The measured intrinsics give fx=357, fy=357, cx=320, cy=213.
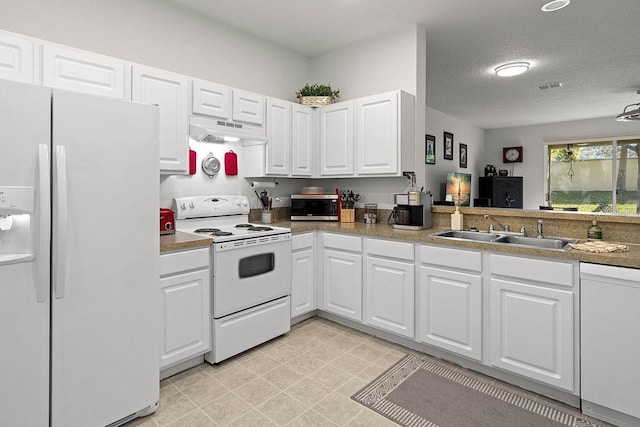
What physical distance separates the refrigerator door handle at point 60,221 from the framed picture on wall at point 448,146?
6.65 metres

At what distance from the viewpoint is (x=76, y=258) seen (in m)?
1.67

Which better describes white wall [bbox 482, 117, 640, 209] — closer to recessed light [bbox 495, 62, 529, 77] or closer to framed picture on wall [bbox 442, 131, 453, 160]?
framed picture on wall [bbox 442, 131, 453, 160]

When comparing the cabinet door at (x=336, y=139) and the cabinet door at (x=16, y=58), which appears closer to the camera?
the cabinet door at (x=16, y=58)

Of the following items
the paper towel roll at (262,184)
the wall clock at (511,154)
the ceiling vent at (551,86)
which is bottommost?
the paper towel roll at (262,184)

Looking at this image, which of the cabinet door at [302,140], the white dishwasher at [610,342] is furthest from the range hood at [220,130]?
the white dishwasher at [610,342]

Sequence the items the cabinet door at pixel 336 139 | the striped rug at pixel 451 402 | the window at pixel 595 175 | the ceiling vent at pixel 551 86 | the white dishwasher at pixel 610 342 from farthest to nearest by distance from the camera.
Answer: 1. the window at pixel 595 175
2. the ceiling vent at pixel 551 86
3. the cabinet door at pixel 336 139
4. the striped rug at pixel 451 402
5. the white dishwasher at pixel 610 342

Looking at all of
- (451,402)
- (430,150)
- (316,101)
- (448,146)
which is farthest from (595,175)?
(451,402)

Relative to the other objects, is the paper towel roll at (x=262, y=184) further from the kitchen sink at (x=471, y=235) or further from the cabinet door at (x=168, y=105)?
the kitchen sink at (x=471, y=235)

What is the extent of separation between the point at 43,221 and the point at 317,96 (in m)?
2.68

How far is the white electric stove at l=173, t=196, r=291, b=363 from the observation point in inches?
96.7

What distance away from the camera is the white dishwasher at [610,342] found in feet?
5.87

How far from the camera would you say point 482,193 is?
823 cm

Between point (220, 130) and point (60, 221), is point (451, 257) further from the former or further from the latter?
point (60, 221)

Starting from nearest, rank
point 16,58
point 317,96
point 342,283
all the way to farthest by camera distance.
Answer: point 16,58 → point 342,283 → point 317,96
